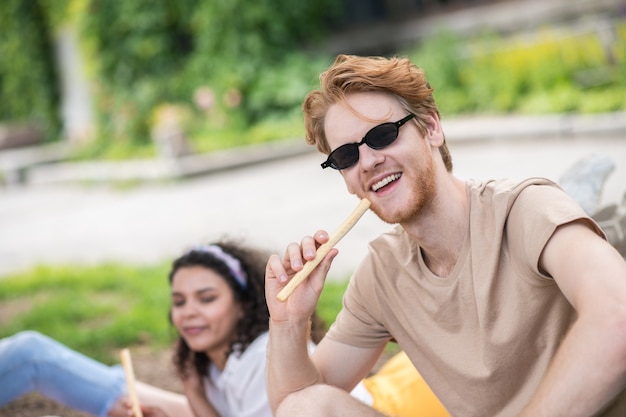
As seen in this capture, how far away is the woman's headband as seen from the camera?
3117mm

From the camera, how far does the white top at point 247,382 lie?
2795mm

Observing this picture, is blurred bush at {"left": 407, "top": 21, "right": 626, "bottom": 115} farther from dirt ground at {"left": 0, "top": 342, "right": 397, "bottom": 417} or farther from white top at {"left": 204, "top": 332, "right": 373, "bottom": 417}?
white top at {"left": 204, "top": 332, "right": 373, "bottom": 417}

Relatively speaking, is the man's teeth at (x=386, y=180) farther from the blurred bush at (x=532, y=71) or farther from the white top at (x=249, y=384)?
the blurred bush at (x=532, y=71)

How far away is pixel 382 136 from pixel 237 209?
21.6 feet

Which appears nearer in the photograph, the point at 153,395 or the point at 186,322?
the point at 186,322

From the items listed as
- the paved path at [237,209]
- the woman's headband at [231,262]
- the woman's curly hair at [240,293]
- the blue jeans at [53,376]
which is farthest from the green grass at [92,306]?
the woman's headband at [231,262]

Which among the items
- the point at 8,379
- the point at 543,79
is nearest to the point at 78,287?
the point at 8,379

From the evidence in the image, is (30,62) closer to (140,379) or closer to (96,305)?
(96,305)

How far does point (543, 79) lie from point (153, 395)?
293 inches

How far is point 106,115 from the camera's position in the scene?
1505 cm

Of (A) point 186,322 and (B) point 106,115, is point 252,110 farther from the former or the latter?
(A) point 186,322

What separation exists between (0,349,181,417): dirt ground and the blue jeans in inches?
27.4

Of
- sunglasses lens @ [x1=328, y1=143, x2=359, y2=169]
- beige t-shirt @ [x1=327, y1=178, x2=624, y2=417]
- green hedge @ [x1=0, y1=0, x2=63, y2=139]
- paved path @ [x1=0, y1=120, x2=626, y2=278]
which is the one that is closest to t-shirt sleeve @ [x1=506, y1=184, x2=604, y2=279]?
beige t-shirt @ [x1=327, y1=178, x2=624, y2=417]

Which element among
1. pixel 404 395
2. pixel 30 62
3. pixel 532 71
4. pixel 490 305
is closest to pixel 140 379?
pixel 404 395
